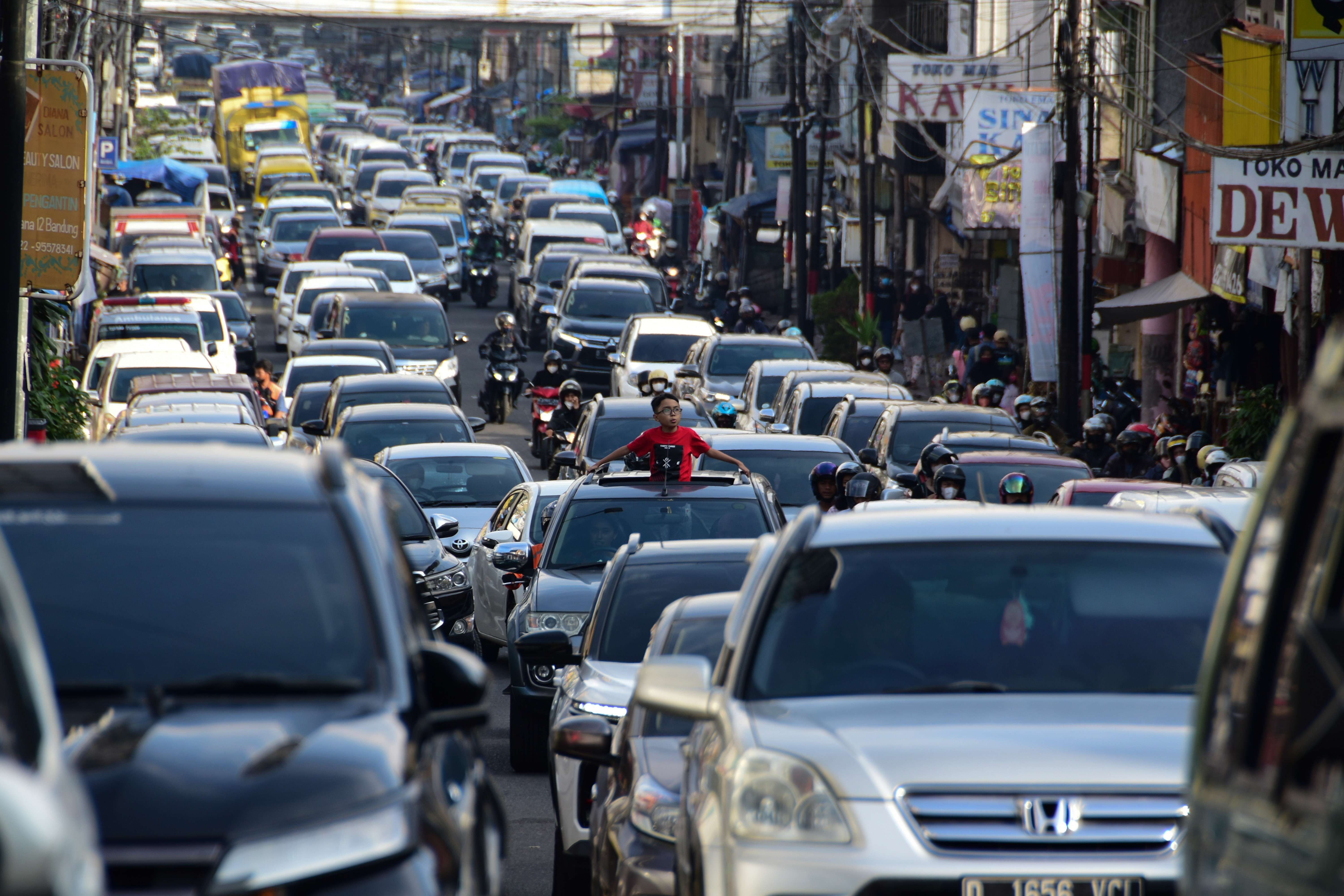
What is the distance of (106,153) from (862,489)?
39309mm

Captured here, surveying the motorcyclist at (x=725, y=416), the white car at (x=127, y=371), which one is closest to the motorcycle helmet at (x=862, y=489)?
the motorcyclist at (x=725, y=416)

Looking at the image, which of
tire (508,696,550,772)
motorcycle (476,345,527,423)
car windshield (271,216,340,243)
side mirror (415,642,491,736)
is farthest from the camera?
car windshield (271,216,340,243)

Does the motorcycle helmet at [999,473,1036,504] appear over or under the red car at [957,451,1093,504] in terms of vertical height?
over

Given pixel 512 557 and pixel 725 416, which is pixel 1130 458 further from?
pixel 512 557

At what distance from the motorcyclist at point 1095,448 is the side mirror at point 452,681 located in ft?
52.3

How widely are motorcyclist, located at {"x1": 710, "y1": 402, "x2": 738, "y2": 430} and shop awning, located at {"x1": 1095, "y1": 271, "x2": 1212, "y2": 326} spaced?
6.43 m

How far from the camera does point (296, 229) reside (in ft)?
178

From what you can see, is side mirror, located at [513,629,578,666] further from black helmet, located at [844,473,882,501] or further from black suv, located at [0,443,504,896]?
black helmet, located at [844,473,882,501]

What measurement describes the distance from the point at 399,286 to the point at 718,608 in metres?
36.6

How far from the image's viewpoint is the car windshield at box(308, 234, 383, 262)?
1892 inches

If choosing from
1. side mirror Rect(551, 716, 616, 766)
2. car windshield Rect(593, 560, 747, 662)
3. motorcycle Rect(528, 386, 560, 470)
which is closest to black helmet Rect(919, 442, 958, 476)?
car windshield Rect(593, 560, 747, 662)

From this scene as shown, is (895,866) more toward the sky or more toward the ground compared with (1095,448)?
more toward the sky

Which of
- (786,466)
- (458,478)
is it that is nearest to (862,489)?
(786,466)

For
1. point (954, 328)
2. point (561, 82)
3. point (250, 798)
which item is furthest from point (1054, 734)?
point (561, 82)
